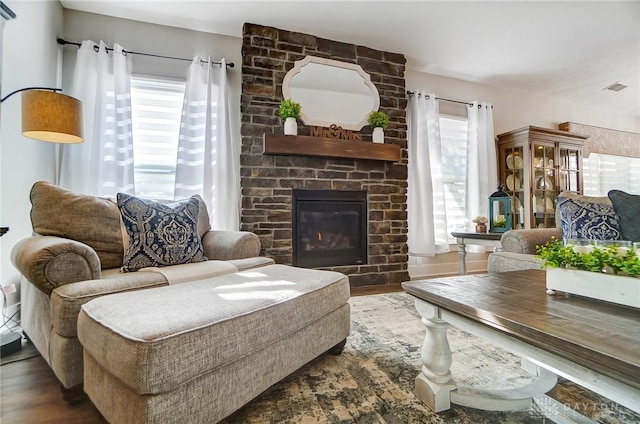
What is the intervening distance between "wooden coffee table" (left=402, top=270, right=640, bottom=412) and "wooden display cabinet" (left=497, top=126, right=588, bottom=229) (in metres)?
3.03

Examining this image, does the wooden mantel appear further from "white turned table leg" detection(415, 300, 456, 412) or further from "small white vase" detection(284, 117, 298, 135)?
"white turned table leg" detection(415, 300, 456, 412)

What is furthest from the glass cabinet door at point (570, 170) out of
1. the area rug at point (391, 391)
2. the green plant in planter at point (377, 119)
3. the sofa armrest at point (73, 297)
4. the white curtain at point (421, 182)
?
the sofa armrest at point (73, 297)

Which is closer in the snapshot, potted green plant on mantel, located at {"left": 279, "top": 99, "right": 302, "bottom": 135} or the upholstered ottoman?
the upholstered ottoman

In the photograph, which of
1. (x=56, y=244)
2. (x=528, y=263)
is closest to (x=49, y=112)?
(x=56, y=244)

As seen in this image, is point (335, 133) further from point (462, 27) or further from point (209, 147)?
point (462, 27)

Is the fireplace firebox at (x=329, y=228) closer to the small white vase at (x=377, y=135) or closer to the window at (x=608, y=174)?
the small white vase at (x=377, y=135)

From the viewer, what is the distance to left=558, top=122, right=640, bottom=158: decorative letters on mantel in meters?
4.73

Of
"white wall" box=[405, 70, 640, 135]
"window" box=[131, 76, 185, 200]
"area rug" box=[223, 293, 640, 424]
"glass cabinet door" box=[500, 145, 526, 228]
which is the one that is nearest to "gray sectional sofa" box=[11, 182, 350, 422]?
"area rug" box=[223, 293, 640, 424]

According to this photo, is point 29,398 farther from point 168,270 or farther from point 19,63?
point 19,63

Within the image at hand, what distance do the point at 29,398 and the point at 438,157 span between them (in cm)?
395

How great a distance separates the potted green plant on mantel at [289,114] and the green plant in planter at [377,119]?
0.83 meters

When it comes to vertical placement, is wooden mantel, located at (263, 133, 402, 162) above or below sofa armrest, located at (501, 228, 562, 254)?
above

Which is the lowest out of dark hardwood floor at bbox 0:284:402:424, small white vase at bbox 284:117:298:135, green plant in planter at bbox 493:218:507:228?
dark hardwood floor at bbox 0:284:402:424

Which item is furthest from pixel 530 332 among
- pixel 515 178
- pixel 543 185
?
pixel 543 185
